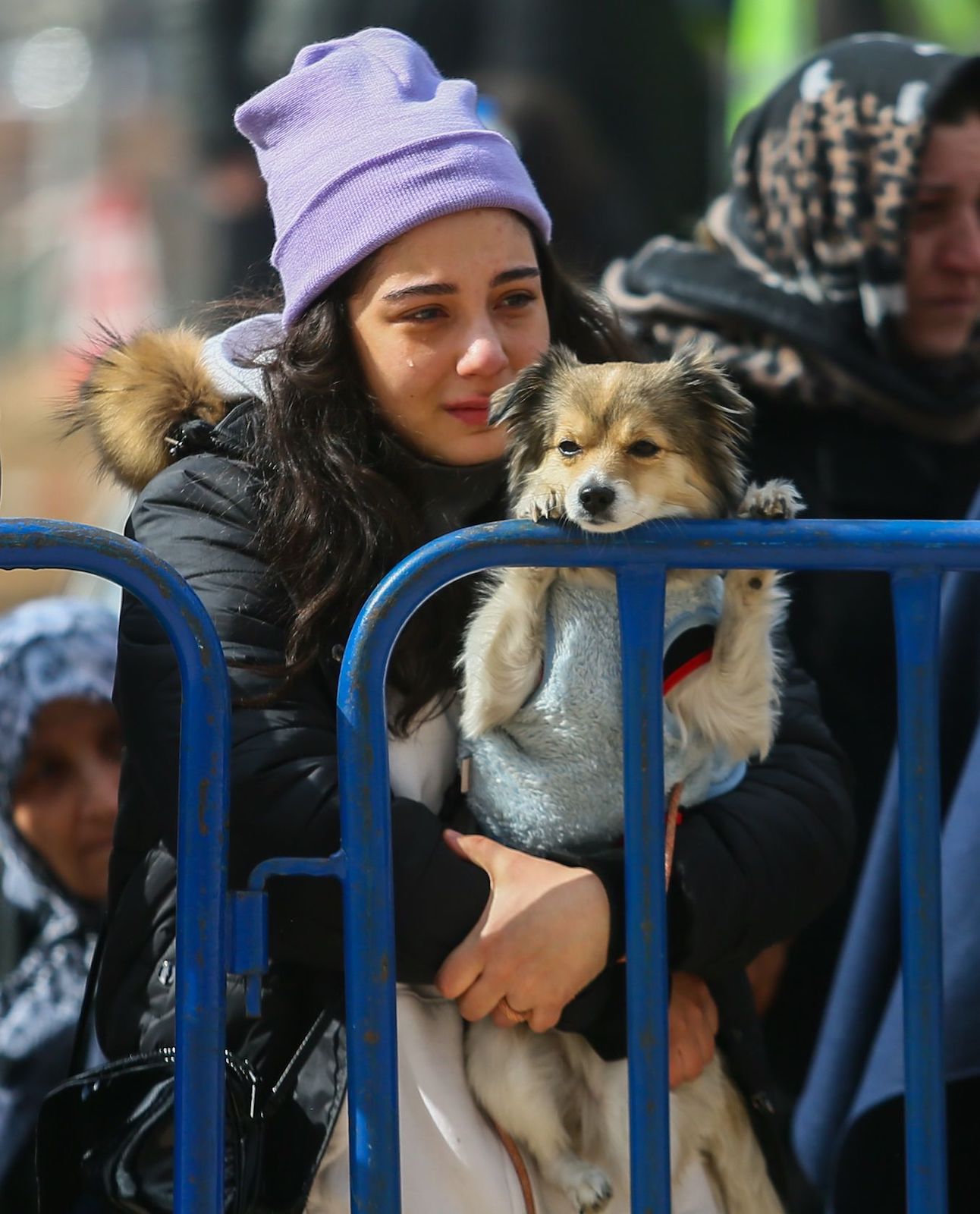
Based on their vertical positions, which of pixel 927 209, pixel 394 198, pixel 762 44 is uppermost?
pixel 762 44

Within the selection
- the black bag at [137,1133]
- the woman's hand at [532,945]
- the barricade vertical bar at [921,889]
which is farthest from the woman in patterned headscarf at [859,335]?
the black bag at [137,1133]

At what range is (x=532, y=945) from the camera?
2008 millimetres

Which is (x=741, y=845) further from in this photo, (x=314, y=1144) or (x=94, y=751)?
(x=94, y=751)

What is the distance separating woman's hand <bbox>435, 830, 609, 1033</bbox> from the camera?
2.01m

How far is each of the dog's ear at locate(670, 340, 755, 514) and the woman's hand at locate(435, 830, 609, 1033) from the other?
532mm

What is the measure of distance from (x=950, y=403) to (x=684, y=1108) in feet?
5.25

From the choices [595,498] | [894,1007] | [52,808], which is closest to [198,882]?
[595,498]

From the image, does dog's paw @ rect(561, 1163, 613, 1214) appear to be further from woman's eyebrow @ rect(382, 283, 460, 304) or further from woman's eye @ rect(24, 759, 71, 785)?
woman's eye @ rect(24, 759, 71, 785)

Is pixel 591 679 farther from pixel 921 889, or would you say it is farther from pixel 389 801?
pixel 921 889

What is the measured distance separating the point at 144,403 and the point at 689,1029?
43.8 inches

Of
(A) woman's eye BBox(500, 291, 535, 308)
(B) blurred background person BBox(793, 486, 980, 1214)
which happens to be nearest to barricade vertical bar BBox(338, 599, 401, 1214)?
(A) woman's eye BBox(500, 291, 535, 308)

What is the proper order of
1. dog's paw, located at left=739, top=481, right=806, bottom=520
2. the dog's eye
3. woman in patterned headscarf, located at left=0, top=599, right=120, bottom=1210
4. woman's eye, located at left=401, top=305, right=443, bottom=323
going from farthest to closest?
woman in patterned headscarf, located at left=0, top=599, right=120, bottom=1210 → woman's eye, located at left=401, top=305, right=443, bottom=323 → the dog's eye → dog's paw, located at left=739, top=481, right=806, bottom=520

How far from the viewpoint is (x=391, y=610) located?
1927 millimetres

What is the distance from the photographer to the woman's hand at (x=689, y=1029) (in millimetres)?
2166
